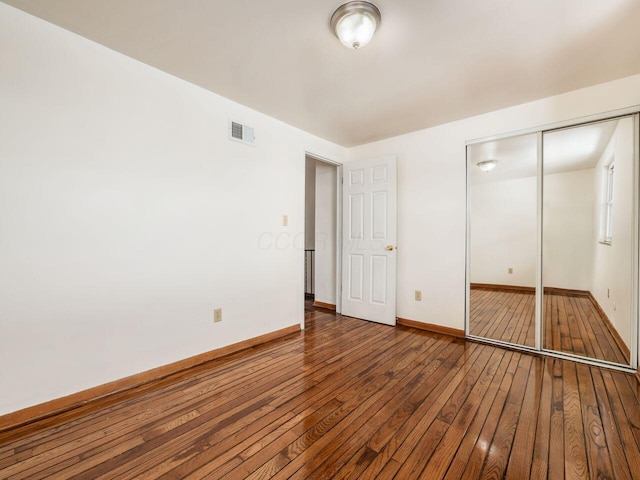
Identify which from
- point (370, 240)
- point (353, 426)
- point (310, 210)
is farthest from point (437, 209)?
point (310, 210)

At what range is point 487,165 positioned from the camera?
3.09 meters

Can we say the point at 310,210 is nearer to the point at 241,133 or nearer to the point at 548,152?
the point at 241,133

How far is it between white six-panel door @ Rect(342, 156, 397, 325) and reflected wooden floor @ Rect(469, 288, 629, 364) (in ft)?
3.52

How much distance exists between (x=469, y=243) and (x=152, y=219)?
311 cm

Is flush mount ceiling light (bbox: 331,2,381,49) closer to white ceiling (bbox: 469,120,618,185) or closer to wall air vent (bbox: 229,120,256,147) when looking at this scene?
wall air vent (bbox: 229,120,256,147)

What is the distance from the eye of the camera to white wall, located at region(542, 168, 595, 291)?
2574mm

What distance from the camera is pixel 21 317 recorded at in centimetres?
166

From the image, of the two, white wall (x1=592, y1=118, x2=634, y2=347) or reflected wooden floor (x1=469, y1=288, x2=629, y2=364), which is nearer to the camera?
white wall (x1=592, y1=118, x2=634, y2=347)

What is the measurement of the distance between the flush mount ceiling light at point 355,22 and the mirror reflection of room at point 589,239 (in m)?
2.15

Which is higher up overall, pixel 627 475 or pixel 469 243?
pixel 469 243

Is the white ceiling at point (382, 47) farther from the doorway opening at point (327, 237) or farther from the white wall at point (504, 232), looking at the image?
the doorway opening at point (327, 237)

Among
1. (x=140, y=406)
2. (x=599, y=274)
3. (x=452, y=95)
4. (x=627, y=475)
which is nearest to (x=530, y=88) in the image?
(x=452, y=95)

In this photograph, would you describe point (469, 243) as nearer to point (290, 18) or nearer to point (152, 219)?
point (290, 18)

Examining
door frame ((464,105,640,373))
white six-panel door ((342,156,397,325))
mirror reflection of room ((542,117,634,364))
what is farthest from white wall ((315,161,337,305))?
mirror reflection of room ((542,117,634,364))
